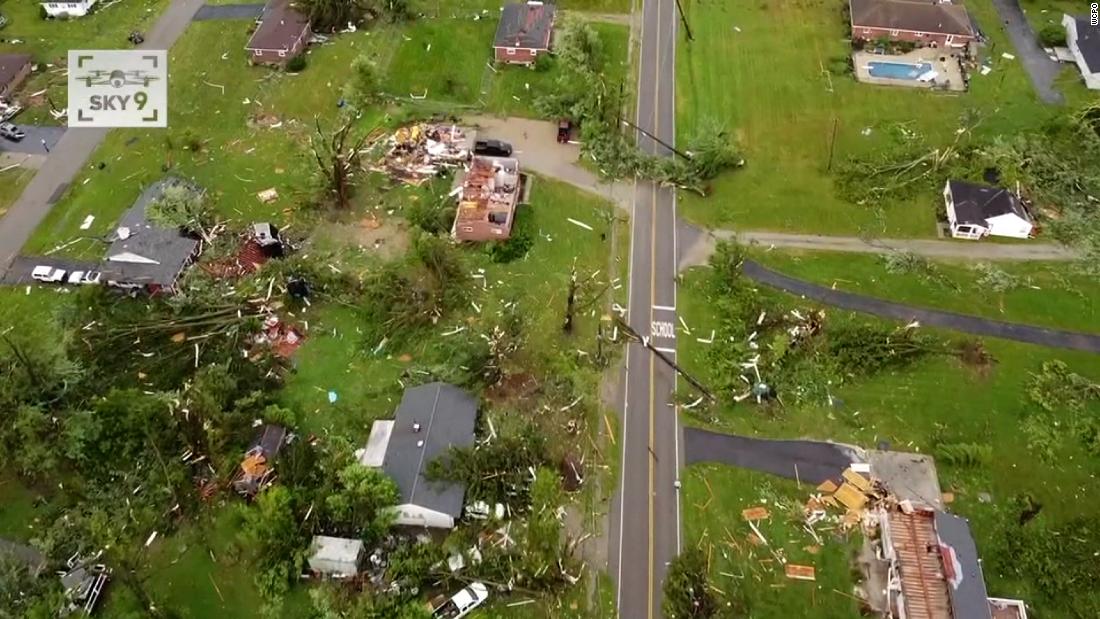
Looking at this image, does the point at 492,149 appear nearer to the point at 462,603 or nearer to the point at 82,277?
the point at 82,277

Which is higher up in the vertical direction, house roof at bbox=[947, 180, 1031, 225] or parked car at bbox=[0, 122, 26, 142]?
house roof at bbox=[947, 180, 1031, 225]

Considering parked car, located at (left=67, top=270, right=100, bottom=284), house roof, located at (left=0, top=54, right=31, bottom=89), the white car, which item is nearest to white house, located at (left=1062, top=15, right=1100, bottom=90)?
the white car

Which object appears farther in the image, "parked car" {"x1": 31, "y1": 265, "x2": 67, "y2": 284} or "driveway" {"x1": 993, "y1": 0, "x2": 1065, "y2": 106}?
"driveway" {"x1": 993, "y1": 0, "x2": 1065, "y2": 106}

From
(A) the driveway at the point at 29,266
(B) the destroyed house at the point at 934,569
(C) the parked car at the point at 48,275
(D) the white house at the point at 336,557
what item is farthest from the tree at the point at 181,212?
(B) the destroyed house at the point at 934,569

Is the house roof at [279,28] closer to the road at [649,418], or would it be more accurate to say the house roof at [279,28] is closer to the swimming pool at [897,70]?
the road at [649,418]

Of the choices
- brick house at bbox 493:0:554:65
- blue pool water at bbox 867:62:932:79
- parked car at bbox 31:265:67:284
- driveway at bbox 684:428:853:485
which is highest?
blue pool water at bbox 867:62:932:79

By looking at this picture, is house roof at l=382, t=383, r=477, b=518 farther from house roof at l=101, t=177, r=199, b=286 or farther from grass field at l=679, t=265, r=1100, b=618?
house roof at l=101, t=177, r=199, b=286

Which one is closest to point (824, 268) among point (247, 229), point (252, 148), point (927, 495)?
point (927, 495)
